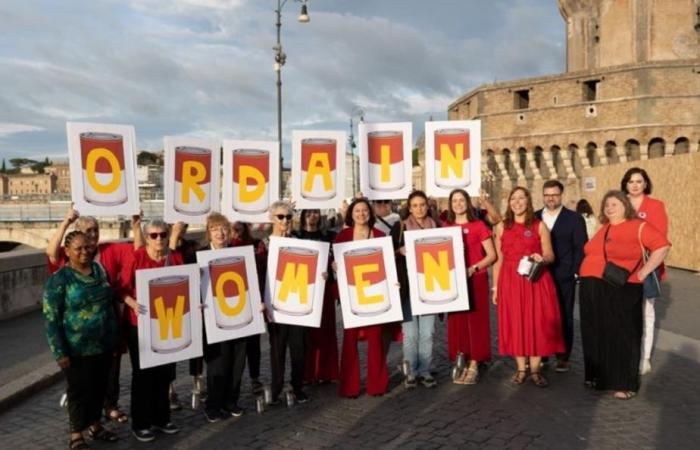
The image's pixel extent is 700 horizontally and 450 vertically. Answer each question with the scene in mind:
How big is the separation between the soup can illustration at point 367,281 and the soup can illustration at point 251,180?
1.03 m

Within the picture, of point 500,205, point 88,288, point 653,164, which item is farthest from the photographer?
point 500,205

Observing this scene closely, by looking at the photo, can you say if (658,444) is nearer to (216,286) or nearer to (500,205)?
(216,286)

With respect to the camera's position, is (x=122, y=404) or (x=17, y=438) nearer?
(x=17, y=438)

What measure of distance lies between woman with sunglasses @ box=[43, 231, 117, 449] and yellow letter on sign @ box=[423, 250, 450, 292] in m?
2.96

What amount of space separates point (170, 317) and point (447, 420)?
Answer: 2.49 metres

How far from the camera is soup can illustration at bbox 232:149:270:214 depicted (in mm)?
6262

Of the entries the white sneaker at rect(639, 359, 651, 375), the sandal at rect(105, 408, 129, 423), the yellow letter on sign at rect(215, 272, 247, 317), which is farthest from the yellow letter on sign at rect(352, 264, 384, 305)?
the white sneaker at rect(639, 359, 651, 375)

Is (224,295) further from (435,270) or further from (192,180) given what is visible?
(435,270)

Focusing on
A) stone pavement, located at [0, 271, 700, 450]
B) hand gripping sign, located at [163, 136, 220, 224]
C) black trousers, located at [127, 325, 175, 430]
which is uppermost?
hand gripping sign, located at [163, 136, 220, 224]

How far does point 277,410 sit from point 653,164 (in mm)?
15736

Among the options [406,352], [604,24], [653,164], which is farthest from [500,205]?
[406,352]

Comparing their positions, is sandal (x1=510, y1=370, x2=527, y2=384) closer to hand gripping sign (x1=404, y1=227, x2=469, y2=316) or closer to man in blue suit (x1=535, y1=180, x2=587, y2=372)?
man in blue suit (x1=535, y1=180, x2=587, y2=372)

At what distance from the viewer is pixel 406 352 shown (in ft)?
21.5

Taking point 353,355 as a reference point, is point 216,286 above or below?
above
